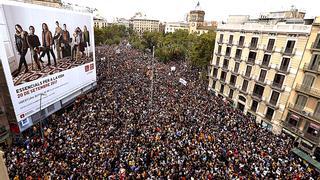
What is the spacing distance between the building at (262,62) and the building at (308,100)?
67 centimetres

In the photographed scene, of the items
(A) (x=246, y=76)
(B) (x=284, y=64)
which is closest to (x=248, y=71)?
(A) (x=246, y=76)

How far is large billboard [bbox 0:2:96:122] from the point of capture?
19156 mm

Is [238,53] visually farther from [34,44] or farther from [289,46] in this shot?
[34,44]

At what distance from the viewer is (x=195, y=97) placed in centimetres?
3481

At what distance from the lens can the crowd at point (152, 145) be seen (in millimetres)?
17406

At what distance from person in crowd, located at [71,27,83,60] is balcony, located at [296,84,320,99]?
96.9 feet

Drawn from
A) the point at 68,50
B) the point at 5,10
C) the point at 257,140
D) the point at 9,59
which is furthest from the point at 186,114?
the point at 5,10

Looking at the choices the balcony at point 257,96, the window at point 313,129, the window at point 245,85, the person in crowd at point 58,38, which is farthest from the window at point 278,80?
the person in crowd at point 58,38

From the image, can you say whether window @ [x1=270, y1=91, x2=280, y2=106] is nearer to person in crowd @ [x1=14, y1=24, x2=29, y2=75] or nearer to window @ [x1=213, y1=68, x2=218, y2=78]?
window @ [x1=213, y1=68, x2=218, y2=78]

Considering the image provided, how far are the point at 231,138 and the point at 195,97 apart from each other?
40.5 feet

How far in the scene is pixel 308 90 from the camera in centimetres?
2336

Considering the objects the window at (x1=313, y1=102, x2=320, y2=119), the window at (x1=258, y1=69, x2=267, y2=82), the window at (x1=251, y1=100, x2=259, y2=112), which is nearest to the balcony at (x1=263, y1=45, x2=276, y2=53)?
the window at (x1=258, y1=69, x2=267, y2=82)

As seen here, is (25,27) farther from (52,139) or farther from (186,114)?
(186,114)

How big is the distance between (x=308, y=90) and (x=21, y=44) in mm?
31731
